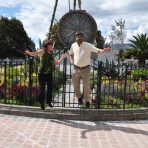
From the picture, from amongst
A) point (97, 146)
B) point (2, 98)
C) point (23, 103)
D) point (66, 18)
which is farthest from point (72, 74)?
point (66, 18)

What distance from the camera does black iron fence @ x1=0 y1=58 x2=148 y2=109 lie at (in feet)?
35.6

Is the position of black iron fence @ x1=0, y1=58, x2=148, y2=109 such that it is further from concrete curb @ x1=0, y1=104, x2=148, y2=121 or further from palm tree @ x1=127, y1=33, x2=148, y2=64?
palm tree @ x1=127, y1=33, x2=148, y2=64

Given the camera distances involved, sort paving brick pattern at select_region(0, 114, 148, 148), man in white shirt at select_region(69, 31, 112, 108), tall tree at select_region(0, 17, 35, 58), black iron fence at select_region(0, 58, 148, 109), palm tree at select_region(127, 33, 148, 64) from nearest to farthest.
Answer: paving brick pattern at select_region(0, 114, 148, 148) < man in white shirt at select_region(69, 31, 112, 108) < black iron fence at select_region(0, 58, 148, 109) < palm tree at select_region(127, 33, 148, 64) < tall tree at select_region(0, 17, 35, 58)

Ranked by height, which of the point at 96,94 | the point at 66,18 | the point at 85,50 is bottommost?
the point at 96,94

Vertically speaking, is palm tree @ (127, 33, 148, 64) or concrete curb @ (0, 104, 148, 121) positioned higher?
palm tree @ (127, 33, 148, 64)

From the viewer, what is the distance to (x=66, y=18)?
1742cm

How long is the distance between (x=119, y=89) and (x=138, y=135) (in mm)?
3111

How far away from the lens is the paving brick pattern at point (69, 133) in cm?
769

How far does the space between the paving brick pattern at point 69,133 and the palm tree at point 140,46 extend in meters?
32.7

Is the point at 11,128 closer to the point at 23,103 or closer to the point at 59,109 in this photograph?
the point at 59,109

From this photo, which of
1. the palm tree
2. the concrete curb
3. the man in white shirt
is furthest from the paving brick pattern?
the palm tree

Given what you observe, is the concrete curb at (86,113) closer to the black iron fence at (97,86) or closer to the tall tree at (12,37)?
the black iron fence at (97,86)

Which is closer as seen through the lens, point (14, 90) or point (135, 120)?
point (135, 120)

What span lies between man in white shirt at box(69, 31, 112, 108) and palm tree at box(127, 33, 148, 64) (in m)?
32.0
